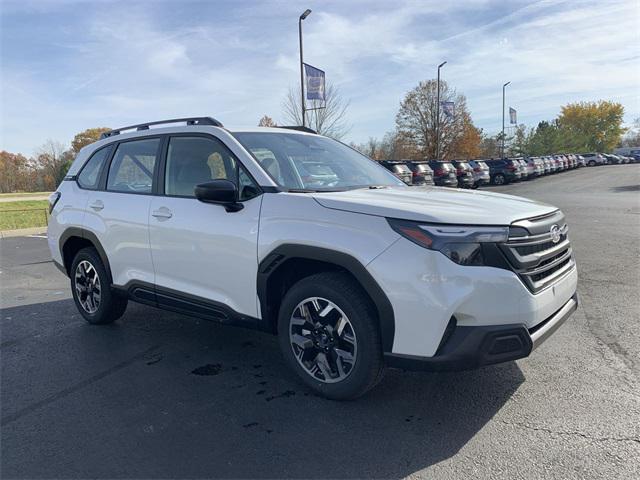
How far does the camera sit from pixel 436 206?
2.99 meters

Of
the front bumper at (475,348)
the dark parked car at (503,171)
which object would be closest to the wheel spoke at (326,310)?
the front bumper at (475,348)

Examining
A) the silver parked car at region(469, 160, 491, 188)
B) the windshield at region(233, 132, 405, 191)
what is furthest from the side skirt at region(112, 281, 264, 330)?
the silver parked car at region(469, 160, 491, 188)

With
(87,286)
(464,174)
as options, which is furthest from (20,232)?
(464,174)

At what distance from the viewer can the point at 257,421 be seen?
3.04 m

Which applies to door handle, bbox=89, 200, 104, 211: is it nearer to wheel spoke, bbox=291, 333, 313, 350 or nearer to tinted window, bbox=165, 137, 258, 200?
tinted window, bbox=165, 137, 258, 200

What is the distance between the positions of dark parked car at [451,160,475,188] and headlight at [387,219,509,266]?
26097 mm

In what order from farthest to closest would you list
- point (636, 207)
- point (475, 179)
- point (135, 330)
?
point (475, 179) < point (636, 207) < point (135, 330)

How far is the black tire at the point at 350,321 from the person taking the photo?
2953 mm

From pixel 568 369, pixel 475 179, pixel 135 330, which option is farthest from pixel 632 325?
pixel 475 179

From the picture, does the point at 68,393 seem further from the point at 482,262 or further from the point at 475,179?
the point at 475,179

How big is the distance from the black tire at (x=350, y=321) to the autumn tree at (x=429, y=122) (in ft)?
168

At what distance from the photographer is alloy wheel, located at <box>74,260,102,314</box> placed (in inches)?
194

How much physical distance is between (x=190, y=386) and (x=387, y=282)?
5.68ft

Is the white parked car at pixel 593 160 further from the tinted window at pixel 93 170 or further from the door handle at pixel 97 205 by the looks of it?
the door handle at pixel 97 205
